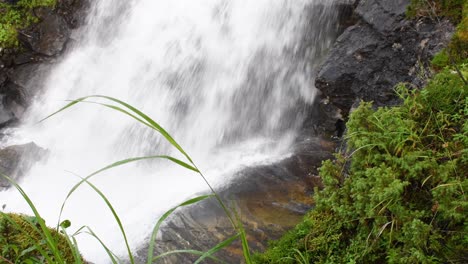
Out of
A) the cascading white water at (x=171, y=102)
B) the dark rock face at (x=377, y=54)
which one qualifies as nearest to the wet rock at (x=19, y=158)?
the cascading white water at (x=171, y=102)

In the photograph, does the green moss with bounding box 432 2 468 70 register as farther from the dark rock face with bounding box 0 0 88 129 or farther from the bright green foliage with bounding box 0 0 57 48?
the bright green foliage with bounding box 0 0 57 48

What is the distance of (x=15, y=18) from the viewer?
30.8 feet

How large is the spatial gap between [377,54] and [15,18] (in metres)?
7.90

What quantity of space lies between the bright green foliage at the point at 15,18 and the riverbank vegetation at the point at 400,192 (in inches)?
322

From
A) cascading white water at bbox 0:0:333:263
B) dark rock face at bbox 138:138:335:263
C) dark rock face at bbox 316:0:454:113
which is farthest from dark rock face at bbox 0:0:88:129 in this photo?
dark rock face at bbox 316:0:454:113

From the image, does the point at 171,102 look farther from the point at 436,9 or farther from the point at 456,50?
the point at 456,50

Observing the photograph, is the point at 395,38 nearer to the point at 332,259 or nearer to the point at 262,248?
the point at 262,248

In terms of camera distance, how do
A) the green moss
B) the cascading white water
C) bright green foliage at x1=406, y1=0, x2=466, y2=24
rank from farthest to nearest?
the cascading white water → bright green foliage at x1=406, y1=0, x2=466, y2=24 → the green moss

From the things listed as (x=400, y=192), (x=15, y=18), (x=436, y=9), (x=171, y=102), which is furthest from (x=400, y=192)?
(x=15, y=18)

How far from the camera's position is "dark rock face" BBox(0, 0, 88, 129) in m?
9.15

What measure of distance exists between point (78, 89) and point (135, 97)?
1612mm

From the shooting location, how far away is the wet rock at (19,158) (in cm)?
784

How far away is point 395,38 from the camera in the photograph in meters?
5.53

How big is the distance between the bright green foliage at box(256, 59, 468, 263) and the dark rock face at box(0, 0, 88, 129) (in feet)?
25.2
